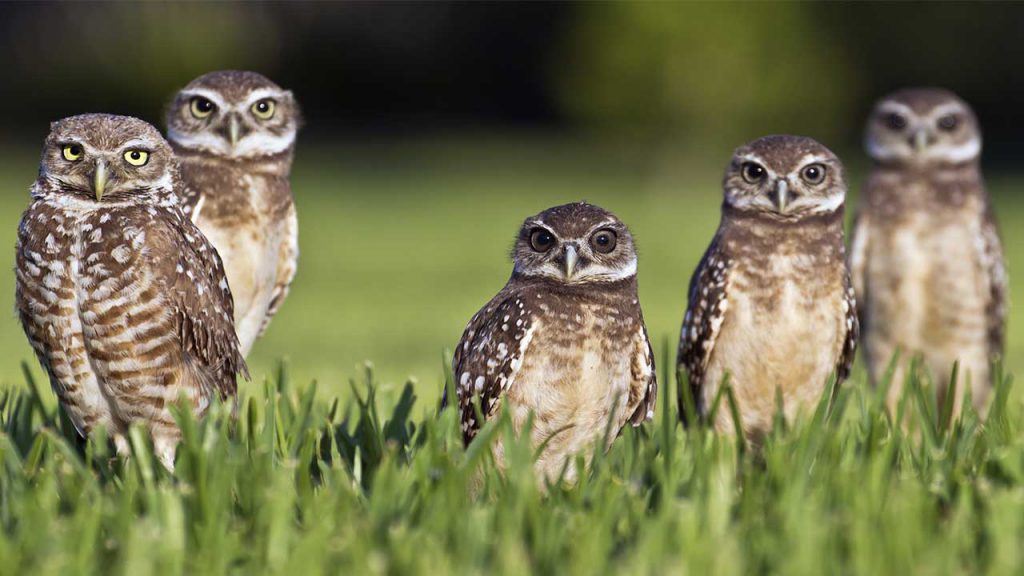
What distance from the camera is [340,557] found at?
3.87 metres

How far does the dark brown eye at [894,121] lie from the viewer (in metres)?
8.02

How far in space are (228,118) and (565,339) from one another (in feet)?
6.69

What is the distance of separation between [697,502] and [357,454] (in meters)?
1.31

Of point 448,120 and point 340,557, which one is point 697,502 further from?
point 448,120

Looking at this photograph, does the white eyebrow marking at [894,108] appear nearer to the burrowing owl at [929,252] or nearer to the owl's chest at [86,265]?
the burrowing owl at [929,252]

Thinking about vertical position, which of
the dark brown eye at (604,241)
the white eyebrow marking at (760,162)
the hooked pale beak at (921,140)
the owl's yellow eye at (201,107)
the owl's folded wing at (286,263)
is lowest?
the owl's folded wing at (286,263)

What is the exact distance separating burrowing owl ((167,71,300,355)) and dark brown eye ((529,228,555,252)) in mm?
1536

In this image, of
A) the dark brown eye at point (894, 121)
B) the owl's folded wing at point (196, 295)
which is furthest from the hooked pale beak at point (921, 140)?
the owl's folded wing at point (196, 295)

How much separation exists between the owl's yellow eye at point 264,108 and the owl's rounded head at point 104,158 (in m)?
1.27

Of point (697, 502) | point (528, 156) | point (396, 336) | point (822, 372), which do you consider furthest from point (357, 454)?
point (528, 156)

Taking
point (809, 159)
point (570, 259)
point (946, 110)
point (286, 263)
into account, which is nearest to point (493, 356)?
point (570, 259)

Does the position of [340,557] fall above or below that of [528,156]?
above

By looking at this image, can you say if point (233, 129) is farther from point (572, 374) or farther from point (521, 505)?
point (521, 505)

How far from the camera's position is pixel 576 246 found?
5.16 metres
